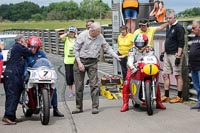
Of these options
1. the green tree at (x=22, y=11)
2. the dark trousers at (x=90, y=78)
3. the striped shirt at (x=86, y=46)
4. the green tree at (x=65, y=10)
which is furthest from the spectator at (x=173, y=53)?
the green tree at (x=22, y=11)

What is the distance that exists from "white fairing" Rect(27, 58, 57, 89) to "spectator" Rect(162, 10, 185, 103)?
3.06 meters

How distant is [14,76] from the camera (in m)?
9.00

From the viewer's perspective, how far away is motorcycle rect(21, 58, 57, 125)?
28.2ft

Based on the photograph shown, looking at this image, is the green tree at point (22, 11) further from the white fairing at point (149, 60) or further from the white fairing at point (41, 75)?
the white fairing at point (41, 75)

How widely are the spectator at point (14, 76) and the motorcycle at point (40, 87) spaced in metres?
0.19

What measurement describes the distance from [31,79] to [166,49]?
3525 mm

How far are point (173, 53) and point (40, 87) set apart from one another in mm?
3415

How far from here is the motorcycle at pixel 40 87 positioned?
8609 mm

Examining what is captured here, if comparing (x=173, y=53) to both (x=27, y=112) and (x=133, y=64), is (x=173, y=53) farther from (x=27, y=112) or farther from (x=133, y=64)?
(x=27, y=112)

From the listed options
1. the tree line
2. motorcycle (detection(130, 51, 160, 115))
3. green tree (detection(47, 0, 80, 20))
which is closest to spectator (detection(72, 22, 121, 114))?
motorcycle (detection(130, 51, 160, 115))

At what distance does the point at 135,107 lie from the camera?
33.8 feet

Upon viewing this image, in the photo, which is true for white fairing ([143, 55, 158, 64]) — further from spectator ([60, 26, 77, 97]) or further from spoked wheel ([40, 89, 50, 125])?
spectator ([60, 26, 77, 97])

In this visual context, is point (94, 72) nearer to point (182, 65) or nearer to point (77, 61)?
point (77, 61)

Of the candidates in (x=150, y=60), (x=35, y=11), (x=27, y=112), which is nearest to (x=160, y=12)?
(x=150, y=60)
